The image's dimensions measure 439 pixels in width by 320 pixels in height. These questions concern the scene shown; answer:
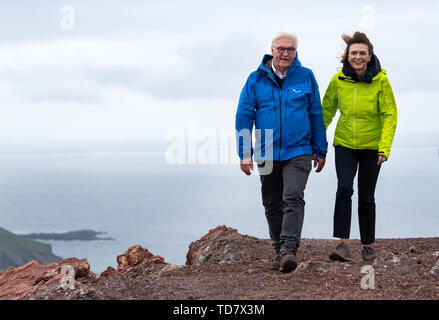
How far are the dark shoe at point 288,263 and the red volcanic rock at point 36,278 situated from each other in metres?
2.20

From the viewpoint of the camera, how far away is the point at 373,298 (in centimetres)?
539

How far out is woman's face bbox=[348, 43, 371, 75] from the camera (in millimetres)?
7066

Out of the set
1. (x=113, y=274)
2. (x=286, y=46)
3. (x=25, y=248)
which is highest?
(x=286, y=46)

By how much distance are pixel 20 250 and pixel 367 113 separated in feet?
272

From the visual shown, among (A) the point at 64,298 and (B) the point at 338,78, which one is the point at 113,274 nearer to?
(A) the point at 64,298

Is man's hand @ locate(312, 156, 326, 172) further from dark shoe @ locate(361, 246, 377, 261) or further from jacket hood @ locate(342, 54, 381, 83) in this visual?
dark shoe @ locate(361, 246, 377, 261)

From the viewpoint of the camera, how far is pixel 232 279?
659 cm

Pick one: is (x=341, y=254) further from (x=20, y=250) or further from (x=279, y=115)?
(x=20, y=250)

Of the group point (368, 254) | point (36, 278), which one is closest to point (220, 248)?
point (368, 254)

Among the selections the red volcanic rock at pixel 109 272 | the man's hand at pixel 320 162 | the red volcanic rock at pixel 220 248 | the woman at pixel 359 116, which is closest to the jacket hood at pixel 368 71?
the woman at pixel 359 116

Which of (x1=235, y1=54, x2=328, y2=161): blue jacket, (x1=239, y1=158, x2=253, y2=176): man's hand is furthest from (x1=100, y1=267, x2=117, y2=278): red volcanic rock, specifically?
(x1=235, y1=54, x2=328, y2=161): blue jacket

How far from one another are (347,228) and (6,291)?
396 cm

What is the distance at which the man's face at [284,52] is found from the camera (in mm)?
6676
